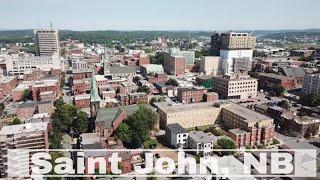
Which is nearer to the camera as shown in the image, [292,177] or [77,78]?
[292,177]

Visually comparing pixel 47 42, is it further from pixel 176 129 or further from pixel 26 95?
pixel 176 129

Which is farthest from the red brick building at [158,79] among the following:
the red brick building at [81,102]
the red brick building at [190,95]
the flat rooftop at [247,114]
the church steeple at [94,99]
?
the church steeple at [94,99]

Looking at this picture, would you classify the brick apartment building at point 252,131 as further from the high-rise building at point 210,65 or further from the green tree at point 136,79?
the high-rise building at point 210,65

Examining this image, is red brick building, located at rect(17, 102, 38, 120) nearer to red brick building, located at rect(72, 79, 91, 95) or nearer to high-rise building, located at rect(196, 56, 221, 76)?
red brick building, located at rect(72, 79, 91, 95)

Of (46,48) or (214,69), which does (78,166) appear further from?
(46,48)

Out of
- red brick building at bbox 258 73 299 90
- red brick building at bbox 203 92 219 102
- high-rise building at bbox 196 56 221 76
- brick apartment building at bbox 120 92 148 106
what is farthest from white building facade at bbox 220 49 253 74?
brick apartment building at bbox 120 92 148 106

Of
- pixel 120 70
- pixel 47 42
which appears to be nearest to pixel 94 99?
pixel 120 70

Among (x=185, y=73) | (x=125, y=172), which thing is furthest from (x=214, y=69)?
(x=125, y=172)
